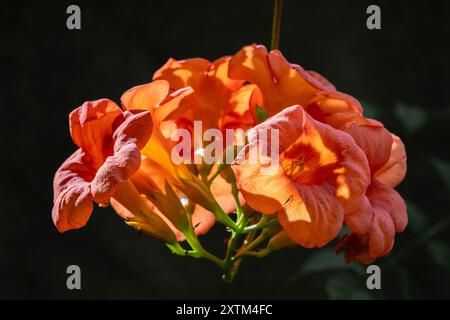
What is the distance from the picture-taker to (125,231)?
283 cm

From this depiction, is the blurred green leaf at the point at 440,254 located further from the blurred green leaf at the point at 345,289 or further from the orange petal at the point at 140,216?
the orange petal at the point at 140,216

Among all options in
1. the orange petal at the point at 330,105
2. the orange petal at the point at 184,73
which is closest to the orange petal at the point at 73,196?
the orange petal at the point at 184,73

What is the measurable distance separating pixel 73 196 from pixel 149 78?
1.93m

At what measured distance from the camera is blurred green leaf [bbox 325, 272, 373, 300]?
1.89 m

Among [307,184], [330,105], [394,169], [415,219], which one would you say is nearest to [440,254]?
[415,219]

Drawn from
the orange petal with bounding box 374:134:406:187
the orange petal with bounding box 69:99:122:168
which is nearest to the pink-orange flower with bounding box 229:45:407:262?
the orange petal with bounding box 374:134:406:187

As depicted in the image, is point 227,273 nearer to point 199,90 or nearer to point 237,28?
point 199,90

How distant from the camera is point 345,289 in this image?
197 centimetres

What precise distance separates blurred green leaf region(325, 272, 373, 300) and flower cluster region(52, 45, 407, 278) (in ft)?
2.66

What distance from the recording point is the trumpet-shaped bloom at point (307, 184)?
0.86m

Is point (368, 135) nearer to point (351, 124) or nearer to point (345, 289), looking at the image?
point (351, 124)

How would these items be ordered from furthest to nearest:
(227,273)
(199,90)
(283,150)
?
(199,90) → (227,273) → (283,150)

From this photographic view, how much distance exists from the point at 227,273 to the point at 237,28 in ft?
6.32

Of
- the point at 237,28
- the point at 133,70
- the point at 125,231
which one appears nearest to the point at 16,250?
the point at 125,231
